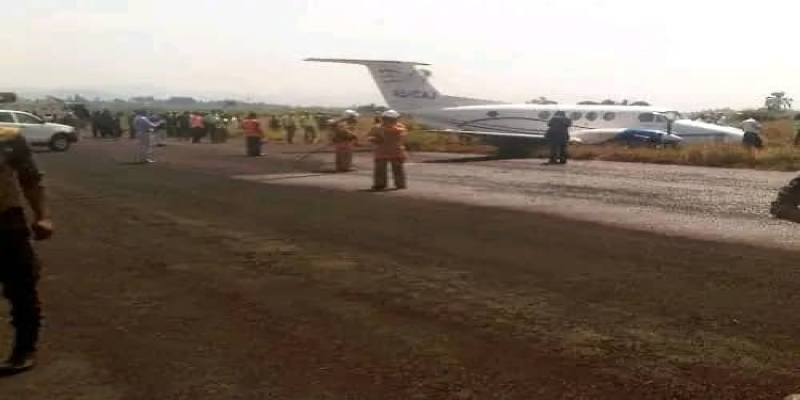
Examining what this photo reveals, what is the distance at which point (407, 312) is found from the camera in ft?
23.7

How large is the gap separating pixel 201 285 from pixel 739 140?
1149 inches

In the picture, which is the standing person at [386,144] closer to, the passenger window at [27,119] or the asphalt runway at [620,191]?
the asphalt runway at [620,191]

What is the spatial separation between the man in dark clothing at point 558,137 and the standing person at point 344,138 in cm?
608

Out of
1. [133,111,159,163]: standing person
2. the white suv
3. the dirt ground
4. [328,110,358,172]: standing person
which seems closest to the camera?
the dirt ground

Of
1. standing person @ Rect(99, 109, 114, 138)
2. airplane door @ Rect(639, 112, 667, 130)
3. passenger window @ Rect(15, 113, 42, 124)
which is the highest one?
airplane door @ Rect(639, 112, 667, 130)

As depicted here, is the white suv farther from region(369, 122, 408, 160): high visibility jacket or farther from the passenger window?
region(369, 122, 408, 160): high visibility jacket

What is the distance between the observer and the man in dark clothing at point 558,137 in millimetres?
25766

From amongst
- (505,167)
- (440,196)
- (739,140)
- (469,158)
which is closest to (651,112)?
(739,140)

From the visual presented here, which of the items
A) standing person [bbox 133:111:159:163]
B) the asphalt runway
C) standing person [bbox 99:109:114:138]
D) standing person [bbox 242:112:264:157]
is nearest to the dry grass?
the asphalt runway

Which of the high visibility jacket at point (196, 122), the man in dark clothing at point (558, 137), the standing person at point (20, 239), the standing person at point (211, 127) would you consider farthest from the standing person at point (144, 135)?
the standing person at point (20, 239)

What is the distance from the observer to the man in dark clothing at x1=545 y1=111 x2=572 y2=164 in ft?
84.5

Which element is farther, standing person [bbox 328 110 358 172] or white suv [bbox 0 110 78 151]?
white suv [bbox 0 110 78 151]

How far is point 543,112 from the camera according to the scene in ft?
113

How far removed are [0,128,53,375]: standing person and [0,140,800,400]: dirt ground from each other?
204mm
